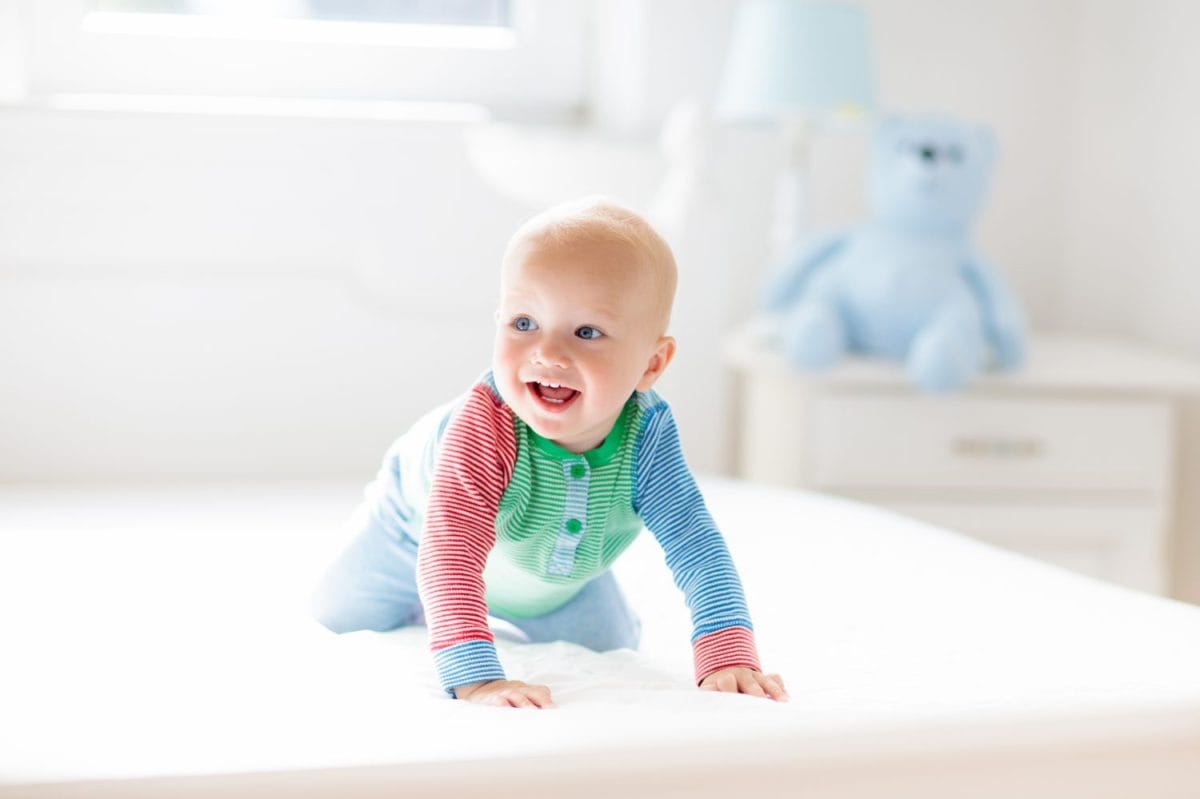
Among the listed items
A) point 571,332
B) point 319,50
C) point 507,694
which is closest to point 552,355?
point 571,332

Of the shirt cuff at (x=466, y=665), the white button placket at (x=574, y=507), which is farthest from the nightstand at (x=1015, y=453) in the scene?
the shirt cuff at (x=466, y=665)

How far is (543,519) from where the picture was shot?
104cm

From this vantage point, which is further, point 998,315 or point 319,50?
point 319,50

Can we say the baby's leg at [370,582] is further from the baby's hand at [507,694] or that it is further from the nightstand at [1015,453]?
the nightstand at [1015,453]

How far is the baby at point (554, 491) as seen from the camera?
96cm

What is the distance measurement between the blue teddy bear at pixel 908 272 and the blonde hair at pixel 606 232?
1009 millimetres

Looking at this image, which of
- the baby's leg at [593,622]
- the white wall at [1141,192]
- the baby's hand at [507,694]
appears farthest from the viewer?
the white wall at [1141,192]

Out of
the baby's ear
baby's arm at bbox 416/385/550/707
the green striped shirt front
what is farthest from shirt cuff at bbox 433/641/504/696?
the baby's ear

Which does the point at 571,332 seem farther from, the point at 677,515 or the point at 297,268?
the point at 297,268

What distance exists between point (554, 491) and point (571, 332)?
0.13 meters

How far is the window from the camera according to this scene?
2.19m

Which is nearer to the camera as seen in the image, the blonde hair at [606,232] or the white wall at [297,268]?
the blonde hair at [606,232]

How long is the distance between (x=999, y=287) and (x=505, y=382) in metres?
1.28

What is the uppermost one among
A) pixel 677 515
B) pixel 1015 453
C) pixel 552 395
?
pixel 552 395
